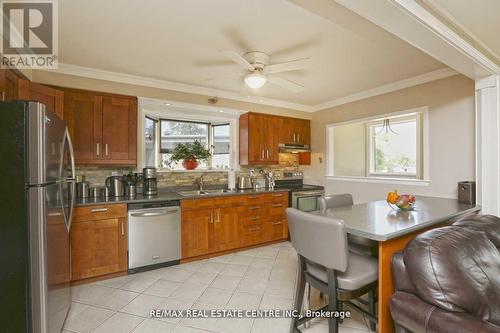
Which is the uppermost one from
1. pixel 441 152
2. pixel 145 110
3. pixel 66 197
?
pixel 145 110

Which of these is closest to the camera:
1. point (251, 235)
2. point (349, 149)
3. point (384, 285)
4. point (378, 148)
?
point (384, 285)

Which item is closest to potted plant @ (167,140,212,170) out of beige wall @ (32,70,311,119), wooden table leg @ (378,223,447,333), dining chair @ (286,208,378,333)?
beige wall @ (32,70,311,119)

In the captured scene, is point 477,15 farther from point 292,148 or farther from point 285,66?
point 292,148

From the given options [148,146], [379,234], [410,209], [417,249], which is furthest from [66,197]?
[410,209]

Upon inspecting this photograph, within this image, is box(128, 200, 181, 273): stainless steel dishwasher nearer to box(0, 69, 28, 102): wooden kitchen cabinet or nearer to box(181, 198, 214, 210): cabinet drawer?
box(181, 198, 214, 210): cabinet drawer

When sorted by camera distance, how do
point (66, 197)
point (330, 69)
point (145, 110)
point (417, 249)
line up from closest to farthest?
point (417, 249)
point (66, 197)
point (330, 69)
point (145, 110)

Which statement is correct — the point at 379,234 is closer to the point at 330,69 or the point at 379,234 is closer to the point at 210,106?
the point at 330,69

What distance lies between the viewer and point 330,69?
301 cm

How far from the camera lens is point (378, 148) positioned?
438cm

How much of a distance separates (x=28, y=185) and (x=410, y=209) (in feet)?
9.87

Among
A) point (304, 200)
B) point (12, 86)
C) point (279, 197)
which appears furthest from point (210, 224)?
point (12, 86)

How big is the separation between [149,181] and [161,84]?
1433 mm

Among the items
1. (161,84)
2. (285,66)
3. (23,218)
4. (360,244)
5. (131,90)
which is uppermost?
(161,84)

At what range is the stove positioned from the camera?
4055mm
